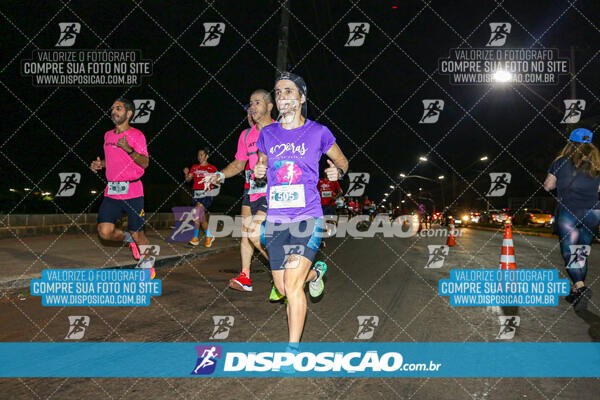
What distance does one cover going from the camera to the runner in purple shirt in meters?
3.46

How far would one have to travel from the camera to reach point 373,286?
679 cm

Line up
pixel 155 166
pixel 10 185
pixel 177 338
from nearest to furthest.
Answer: pixel 177 338 < pixel 10 185 < pixel 155 166

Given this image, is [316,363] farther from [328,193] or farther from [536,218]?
[536,218]

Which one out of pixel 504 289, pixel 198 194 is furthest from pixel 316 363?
pixel 198 194

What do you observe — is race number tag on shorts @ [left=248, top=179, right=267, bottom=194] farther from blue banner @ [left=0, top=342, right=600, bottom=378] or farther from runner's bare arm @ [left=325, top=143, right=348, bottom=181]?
blue banner @ [left=0, top=342, right=600, bottom=378]

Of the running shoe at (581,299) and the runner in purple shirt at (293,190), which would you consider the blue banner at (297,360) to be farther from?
the running shoe at (581,299)

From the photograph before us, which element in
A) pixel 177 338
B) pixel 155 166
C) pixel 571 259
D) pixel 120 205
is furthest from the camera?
pixel 155 166

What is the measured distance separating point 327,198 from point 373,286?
4785 millimetres

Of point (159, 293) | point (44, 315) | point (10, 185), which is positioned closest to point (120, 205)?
point (159, 293)

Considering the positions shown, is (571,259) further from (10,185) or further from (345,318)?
(10,185)

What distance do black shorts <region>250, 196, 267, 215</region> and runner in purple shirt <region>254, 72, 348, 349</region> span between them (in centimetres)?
198

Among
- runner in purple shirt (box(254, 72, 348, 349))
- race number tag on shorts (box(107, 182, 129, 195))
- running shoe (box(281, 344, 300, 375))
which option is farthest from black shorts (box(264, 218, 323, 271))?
race number tag on shorts (box(107, 182, 129, 195))

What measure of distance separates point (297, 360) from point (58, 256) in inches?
263

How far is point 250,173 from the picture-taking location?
505cm
